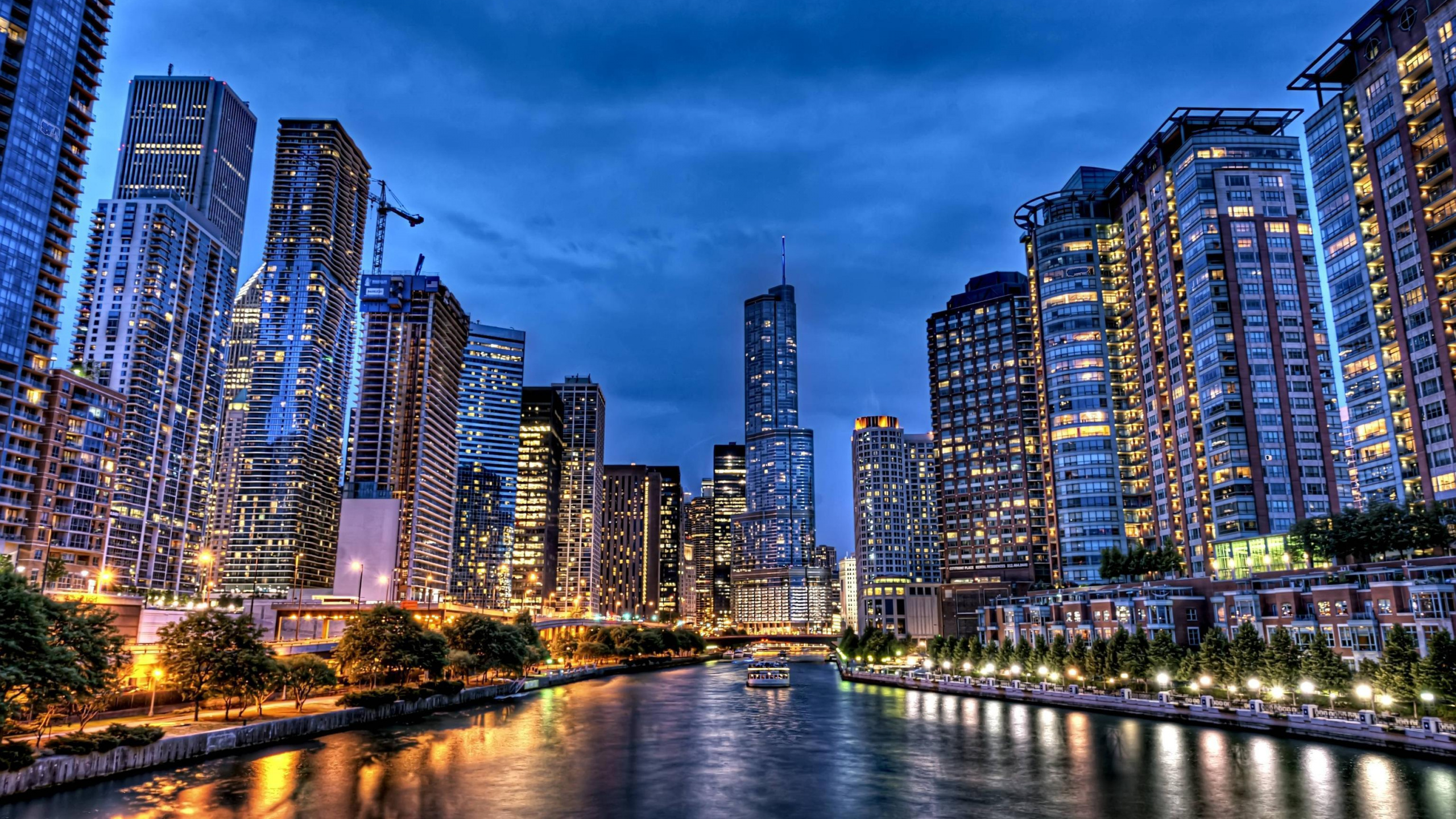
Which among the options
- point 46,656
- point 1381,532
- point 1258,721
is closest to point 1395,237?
point 1381,532

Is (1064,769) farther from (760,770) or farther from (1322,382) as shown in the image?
(1322,382)

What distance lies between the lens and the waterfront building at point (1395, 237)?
134250 mm

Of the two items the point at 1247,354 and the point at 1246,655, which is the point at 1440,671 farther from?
the point at 1247,354

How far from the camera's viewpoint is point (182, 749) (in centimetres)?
8319

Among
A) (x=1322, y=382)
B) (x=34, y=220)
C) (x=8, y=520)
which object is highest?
(x=34, y=220)

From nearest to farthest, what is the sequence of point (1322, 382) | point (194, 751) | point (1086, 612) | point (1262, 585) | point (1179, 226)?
point (194, 751) < point (1262, 585) < point (1086, 612) < point (1322, 382) < point (1179, 226)

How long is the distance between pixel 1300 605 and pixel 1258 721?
2746 cm

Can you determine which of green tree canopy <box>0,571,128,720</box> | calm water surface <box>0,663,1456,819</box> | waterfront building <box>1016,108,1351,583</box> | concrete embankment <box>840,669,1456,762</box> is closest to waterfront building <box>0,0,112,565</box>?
green tree canopy <box>0,571,128,720</box>

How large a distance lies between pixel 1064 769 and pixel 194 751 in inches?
3238

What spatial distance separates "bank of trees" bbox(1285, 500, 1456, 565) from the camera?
402 feet

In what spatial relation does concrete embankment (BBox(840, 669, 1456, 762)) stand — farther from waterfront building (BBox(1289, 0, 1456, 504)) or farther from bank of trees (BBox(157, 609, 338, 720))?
bank of trees (BBox(157, 609, 338, 720))

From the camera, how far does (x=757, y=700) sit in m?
176

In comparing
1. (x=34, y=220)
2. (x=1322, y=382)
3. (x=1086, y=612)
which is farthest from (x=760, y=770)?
(x=34, y=220)

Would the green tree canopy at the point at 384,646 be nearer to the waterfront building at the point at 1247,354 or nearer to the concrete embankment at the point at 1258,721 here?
the concrete embankment at the point at 1258,721
